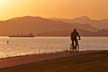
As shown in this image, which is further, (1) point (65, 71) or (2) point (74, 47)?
(2) point (74, 47)

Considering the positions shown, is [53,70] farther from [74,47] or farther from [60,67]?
[74,47]

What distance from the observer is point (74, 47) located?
32.6 m

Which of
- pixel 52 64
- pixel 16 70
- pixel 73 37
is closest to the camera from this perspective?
pixel 16 70

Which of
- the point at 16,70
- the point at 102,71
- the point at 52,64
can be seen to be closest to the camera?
the point at 102,71

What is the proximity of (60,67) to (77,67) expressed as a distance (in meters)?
0.88

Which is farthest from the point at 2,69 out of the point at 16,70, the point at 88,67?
the point at 88,67

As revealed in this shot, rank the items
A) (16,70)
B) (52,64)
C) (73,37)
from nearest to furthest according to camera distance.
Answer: (16,70) < (52,64) < (73,37)

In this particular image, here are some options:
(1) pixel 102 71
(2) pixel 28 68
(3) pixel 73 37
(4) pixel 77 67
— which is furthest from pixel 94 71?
(3) pixel 73 37

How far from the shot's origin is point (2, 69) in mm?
19438

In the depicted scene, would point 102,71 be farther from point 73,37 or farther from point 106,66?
point 73,37

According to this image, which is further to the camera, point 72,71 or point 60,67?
point 60,67

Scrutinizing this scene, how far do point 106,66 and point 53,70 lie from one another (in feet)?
10.0

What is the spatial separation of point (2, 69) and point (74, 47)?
13935mm

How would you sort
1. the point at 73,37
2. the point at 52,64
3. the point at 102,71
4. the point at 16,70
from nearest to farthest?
the point at 102,71, the point at 16,70, the point at 52,64, the point at 73,37
